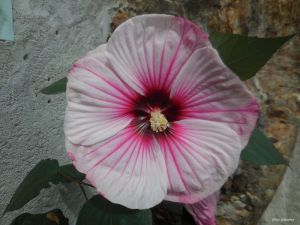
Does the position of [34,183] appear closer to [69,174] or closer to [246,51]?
[69,174]

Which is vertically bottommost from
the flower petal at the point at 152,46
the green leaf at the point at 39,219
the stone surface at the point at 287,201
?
A: the stone surface at the point at 287,201

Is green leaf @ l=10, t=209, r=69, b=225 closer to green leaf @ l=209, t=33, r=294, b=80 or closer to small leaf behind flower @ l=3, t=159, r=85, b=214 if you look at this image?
small leaf behind flower @ l=3, t=159, r=85, b=214

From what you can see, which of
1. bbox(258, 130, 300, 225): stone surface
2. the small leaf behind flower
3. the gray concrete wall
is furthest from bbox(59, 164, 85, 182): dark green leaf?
bbox(258, 130, 300, 225): stone surface

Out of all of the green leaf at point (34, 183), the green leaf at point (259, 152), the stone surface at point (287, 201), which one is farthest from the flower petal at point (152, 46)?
the stone surface at point (287, 201)

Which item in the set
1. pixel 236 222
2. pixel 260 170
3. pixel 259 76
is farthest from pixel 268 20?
pixel 236 222

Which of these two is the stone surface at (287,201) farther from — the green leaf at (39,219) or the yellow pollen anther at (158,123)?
the yellow pollen anther at (158,123)

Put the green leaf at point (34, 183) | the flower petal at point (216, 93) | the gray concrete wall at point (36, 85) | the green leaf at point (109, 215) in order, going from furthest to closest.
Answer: the gray concrete wall at point (36, 85)
the green leaf at point (34, 183)
the green leaf at point (109, 215)
the flower petal at point (216, 93)
